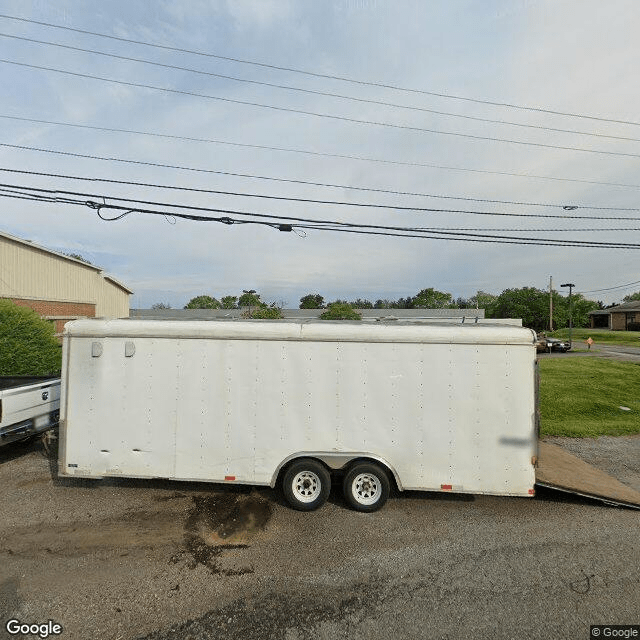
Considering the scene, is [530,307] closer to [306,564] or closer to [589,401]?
[589,401]

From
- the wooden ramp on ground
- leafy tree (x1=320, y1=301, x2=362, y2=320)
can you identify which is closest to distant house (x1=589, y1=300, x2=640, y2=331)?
leafy tree (x1=320, y1=301, x2=362, y2=320)

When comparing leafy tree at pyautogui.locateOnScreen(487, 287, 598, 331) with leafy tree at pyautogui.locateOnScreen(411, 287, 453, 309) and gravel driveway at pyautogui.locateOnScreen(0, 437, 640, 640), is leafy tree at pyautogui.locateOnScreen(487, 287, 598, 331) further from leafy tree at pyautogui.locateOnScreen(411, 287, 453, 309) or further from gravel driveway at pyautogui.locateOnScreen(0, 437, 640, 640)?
gravel driveway at pyautogui.locateOnScreen(0, 437, 640, 640)

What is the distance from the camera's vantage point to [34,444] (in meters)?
8.42

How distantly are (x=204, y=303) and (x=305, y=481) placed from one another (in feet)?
322

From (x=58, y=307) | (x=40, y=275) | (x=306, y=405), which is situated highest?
(x=40, y=275)

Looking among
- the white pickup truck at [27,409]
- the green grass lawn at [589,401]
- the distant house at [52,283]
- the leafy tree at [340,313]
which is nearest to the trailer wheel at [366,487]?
the green grass lawn at [589,401]

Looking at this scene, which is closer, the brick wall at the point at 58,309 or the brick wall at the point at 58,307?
the brick wall at the point at 58,307

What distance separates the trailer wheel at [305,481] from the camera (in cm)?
553

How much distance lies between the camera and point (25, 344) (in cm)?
1307

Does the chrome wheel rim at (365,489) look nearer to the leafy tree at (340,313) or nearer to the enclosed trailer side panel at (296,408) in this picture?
the enclosed trailer side panel at (296,408)

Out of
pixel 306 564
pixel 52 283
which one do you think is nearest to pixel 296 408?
pixel 306 564

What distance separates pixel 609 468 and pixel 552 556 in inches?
165

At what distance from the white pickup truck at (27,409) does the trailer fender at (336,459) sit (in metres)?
5.75

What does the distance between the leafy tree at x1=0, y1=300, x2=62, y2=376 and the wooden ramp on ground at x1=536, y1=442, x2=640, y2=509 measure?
1530 cm
